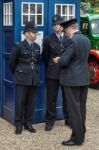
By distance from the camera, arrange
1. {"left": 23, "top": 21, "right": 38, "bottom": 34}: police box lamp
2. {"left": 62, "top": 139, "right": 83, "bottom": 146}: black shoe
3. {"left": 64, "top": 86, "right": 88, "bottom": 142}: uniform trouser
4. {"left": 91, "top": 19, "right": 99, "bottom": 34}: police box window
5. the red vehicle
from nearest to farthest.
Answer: {"left": 64, "top": 86, "right": 88, "bottom": 142}: uniform trouser < {"left": 62, "top": 139, "right": 83, "bottom": 146}: black shoe < {"left": 23, "top": 21, "right": 38, "bottom": 34}: police box lamp < the red vehicle < {"left": 91, "top": 19, "right": 99, "bottom": 34}: police box window

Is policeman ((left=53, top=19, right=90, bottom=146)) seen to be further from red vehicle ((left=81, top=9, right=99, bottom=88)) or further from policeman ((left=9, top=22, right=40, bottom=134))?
red vehicle ((left=81, top=9, right=99, bottom=88))

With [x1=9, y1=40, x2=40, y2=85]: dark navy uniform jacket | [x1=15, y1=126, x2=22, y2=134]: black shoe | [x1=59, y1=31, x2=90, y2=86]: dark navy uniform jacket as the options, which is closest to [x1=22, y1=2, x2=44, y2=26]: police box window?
[x1=9, y1=40, x2=40, y2=85]: dark navy uniform jacket

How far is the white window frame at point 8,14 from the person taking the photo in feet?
26.1

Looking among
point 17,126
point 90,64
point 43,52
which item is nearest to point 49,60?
point 43,52

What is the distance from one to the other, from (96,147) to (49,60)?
69.0 inches

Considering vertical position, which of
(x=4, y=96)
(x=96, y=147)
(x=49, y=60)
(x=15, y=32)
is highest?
(x=15, y=32)

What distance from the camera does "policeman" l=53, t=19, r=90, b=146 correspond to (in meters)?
6.77

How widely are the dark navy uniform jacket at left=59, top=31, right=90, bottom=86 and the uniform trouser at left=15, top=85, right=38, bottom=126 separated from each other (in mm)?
924

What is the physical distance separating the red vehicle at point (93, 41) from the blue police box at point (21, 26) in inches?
164

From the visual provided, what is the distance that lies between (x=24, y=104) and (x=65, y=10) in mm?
1891

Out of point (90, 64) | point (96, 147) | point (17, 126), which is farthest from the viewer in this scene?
point (90, 64)

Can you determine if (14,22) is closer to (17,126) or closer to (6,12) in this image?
→ (6,12)

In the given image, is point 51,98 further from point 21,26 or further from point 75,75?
point 21,26

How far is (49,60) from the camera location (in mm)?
7863
